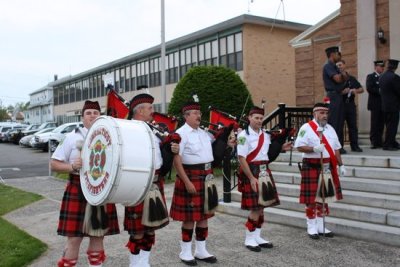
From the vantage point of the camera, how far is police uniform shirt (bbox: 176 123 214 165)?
4980 mm

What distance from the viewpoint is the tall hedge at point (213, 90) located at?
42.3 ft

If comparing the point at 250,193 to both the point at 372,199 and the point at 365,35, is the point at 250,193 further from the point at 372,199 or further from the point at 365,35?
the point at 365,35

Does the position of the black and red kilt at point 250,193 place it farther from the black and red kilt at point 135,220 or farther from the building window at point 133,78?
the building window at point 133,78

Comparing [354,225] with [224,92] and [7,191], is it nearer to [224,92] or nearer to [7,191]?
[224,92]

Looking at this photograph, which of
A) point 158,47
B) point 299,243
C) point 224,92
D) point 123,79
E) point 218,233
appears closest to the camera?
point 299,243

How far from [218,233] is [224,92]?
707cm

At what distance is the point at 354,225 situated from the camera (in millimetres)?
6031

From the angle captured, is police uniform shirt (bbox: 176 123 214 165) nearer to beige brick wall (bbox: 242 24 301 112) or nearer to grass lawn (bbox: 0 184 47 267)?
grass lawn (bbox: 0 184 47 267)

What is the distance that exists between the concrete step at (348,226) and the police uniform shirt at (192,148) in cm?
231

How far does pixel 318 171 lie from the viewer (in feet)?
19.7

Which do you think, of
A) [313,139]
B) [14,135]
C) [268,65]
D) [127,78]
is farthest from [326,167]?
[127,78]

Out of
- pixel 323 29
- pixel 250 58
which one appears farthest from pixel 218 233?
pixel 250 58

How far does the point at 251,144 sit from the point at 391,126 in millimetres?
4246

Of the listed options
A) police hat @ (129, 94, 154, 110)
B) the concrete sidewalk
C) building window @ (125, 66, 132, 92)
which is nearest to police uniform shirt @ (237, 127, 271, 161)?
the concrete sidewalk
